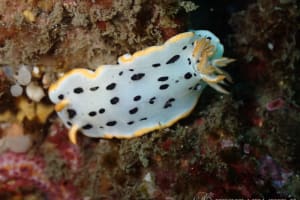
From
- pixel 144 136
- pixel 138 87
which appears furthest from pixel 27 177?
pixel 138 87

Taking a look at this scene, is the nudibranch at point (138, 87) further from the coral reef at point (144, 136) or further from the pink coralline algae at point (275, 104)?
the pink coralline algae at point (275, 104)

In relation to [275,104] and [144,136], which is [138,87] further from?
[275,104]

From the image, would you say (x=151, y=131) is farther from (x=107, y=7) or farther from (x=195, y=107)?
(x=107, y=7)

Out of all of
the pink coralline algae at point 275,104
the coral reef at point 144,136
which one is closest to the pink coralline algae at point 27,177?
the coral reef at point 144,136

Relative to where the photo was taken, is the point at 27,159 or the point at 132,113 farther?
the point at 27,159

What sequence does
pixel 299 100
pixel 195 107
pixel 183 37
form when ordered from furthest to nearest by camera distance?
pixel 299 100 → pixel 195 107 → pixel 183 37

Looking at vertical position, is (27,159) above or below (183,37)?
above

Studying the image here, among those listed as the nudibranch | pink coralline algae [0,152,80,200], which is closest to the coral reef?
pink coralline algae [0,152,80,200]

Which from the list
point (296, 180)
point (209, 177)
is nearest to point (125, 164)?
point (209, 177)

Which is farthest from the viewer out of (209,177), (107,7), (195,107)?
(195,107)
